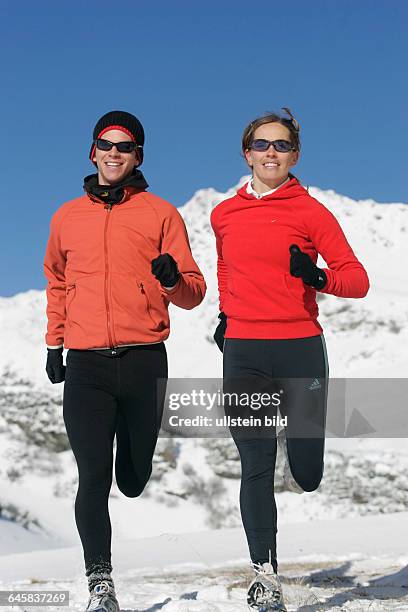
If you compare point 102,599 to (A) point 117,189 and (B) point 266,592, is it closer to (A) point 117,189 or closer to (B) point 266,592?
(B) point 266,592

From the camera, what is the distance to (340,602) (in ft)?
15.7

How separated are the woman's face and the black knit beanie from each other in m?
0.67

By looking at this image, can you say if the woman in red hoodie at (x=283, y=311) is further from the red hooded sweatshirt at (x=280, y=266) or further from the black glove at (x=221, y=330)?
the black glove at (x=221, y=330)

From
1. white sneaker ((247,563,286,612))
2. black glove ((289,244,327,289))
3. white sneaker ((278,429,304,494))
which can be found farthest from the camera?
white sneaker ((278,429,304,494))

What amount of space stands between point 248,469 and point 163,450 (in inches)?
1225

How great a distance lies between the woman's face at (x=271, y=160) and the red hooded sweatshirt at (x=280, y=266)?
3.3 inches

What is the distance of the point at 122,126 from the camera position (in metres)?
4.54

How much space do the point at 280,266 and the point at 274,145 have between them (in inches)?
28.1

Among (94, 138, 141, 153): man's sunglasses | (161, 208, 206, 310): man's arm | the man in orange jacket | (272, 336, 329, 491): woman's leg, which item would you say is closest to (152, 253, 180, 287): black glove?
the man in orange jacket

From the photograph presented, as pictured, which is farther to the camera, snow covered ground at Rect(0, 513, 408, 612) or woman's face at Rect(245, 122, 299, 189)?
snow covered ground at Rect(0, 513, 408, 612)

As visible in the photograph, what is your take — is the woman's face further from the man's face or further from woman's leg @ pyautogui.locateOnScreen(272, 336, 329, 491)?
woman's leg @ pyautogui.locateOnScreen(272, 336, 329, 491)

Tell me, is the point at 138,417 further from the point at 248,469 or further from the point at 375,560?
the point at 375,560

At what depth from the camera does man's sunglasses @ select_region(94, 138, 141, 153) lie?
4477mm

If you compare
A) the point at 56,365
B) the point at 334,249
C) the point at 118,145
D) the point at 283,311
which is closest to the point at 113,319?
the point at 56,365
